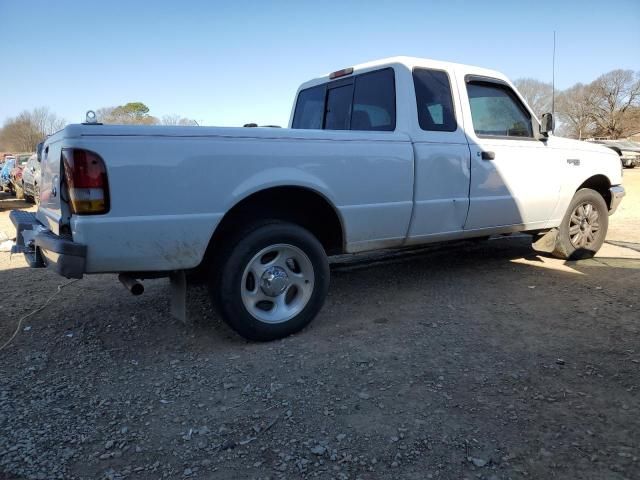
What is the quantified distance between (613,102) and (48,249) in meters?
67.7

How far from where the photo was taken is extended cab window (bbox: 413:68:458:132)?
13.7 ft

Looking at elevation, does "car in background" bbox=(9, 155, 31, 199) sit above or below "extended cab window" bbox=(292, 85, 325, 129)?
below

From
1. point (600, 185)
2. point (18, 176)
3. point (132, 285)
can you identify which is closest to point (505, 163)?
point (600, 185)

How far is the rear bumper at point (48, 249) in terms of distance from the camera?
9.07ft

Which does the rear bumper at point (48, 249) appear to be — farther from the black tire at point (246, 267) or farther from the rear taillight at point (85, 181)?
the black tire at point (246, 267)

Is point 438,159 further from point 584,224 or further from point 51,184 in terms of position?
point 51,184

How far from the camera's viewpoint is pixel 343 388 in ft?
9.17

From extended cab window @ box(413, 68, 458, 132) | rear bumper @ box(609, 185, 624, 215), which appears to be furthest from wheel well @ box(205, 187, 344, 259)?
rear bumper @ box(609, 185, 624, 215)

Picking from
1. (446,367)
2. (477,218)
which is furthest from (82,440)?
(477,218)

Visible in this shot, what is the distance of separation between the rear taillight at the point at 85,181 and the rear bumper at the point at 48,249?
218 mm

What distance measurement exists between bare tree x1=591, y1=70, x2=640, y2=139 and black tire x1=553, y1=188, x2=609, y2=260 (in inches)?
2326

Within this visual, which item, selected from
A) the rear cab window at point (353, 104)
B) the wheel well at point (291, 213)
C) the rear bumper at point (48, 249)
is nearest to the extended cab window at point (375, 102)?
the rear cab window at point (353, 104)

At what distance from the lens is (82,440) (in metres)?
2.37

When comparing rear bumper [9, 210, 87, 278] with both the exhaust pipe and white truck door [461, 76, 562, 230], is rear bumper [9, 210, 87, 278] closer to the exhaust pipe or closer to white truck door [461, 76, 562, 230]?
the exhaust pipe
